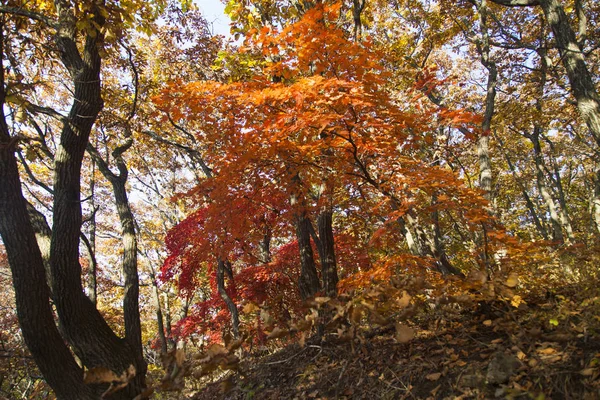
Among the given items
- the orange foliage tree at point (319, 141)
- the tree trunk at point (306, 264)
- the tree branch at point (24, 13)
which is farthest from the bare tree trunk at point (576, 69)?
the tree branch at point (24, 13)

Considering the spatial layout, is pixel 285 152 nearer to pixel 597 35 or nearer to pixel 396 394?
pixel 396 394

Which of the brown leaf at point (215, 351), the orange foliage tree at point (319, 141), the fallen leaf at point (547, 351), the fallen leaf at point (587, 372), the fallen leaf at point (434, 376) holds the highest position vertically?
the orange foliage tree at point (319, 141)

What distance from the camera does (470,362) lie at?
274cm

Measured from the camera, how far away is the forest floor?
6.89ft

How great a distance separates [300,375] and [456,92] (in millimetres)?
11385

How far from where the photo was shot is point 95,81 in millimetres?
3746

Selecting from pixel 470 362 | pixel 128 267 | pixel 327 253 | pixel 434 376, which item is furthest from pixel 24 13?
pixel 470 362

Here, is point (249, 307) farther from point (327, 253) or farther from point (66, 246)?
point (327, 253)

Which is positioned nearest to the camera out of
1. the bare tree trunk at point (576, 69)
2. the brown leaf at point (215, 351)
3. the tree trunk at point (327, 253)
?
the brown leaf at point (215, 351)

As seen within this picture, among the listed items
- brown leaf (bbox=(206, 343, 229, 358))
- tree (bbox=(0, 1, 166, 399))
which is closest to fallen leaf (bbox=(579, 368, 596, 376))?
brown leaf (bbox=(206, 343, 229, 358))

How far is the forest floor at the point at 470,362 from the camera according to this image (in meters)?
2.10

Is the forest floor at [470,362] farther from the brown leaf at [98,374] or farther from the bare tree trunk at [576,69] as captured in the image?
the bare tree trunk at [576,69]

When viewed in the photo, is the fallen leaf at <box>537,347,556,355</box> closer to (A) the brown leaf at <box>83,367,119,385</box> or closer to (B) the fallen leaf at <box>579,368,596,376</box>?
(B) the fallen leaf at <box>579,368,596,376</box>

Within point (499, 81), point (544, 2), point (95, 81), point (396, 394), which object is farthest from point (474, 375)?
point (499, 81)
